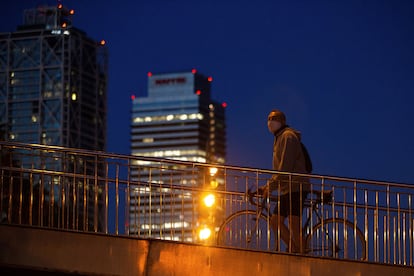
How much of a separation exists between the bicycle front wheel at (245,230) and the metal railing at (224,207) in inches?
0.5

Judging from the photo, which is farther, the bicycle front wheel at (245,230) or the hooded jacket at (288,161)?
the bicycle front wheel at (245,230)

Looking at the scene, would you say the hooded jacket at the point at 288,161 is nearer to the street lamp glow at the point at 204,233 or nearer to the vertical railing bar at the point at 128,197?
the street lamp glow at the point at 204,233

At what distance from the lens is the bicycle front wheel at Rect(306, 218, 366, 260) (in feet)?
54.1

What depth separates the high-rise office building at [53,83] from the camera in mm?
171875

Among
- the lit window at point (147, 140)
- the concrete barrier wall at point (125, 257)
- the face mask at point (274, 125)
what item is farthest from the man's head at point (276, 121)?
the lit window at point (147, 140)

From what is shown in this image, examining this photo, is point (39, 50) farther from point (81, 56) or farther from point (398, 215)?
point (398, 215)

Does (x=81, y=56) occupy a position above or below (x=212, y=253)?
above

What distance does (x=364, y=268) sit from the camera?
639 inches

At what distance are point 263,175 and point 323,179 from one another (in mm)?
791

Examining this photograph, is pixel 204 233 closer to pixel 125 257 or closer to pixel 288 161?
pixel 288 161

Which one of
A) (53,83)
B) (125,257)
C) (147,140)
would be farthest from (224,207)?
(147,140)

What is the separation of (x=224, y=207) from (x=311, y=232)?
137cm

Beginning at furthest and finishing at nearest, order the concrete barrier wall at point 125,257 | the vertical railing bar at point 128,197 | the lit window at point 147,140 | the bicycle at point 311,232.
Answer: the lit window at point 147,140 < the bicycle at point 311,232 < the vertical railing bar at point 128,197 < the concrete barrier wall at point 125,257

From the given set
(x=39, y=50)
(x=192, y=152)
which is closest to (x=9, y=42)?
(x=39, y=50)
